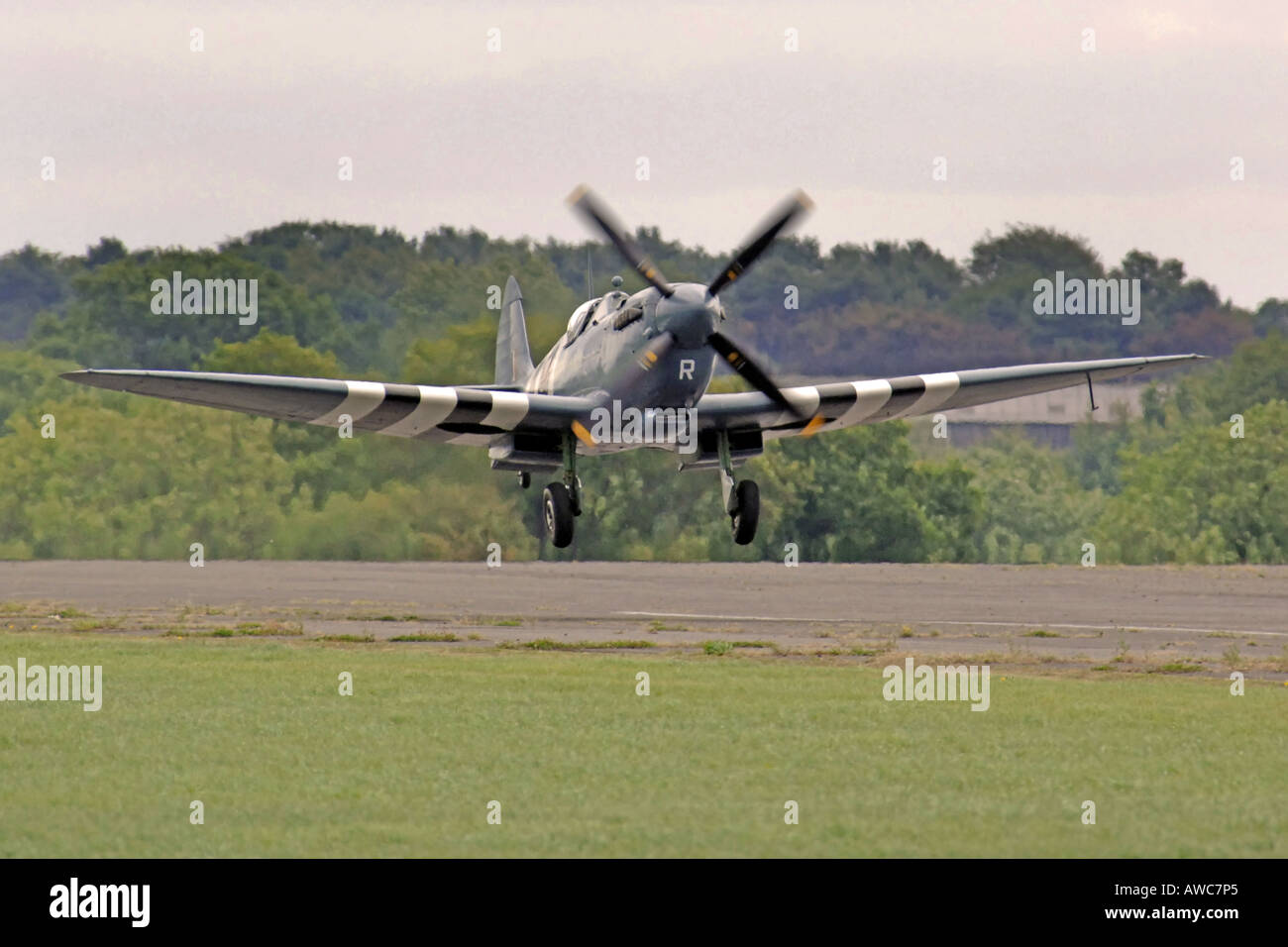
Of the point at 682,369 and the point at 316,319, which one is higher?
the point at 316,319

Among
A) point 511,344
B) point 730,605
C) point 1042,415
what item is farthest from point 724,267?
point 1042,415

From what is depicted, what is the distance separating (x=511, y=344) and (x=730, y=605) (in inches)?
765

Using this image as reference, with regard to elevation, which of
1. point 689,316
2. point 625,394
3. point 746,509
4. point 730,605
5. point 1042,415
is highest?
point 1042,415

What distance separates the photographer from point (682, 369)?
1098 inches

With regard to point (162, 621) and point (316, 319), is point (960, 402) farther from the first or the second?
point (316, 319)

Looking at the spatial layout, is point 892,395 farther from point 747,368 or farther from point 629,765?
point 629,765

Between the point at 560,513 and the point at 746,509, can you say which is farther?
the point at 746,509

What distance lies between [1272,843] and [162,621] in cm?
3768

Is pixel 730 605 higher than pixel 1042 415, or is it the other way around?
pixel 1042 415

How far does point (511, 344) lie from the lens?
1618 inches

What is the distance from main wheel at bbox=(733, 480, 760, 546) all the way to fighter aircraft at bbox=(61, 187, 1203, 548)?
0.02 meters
